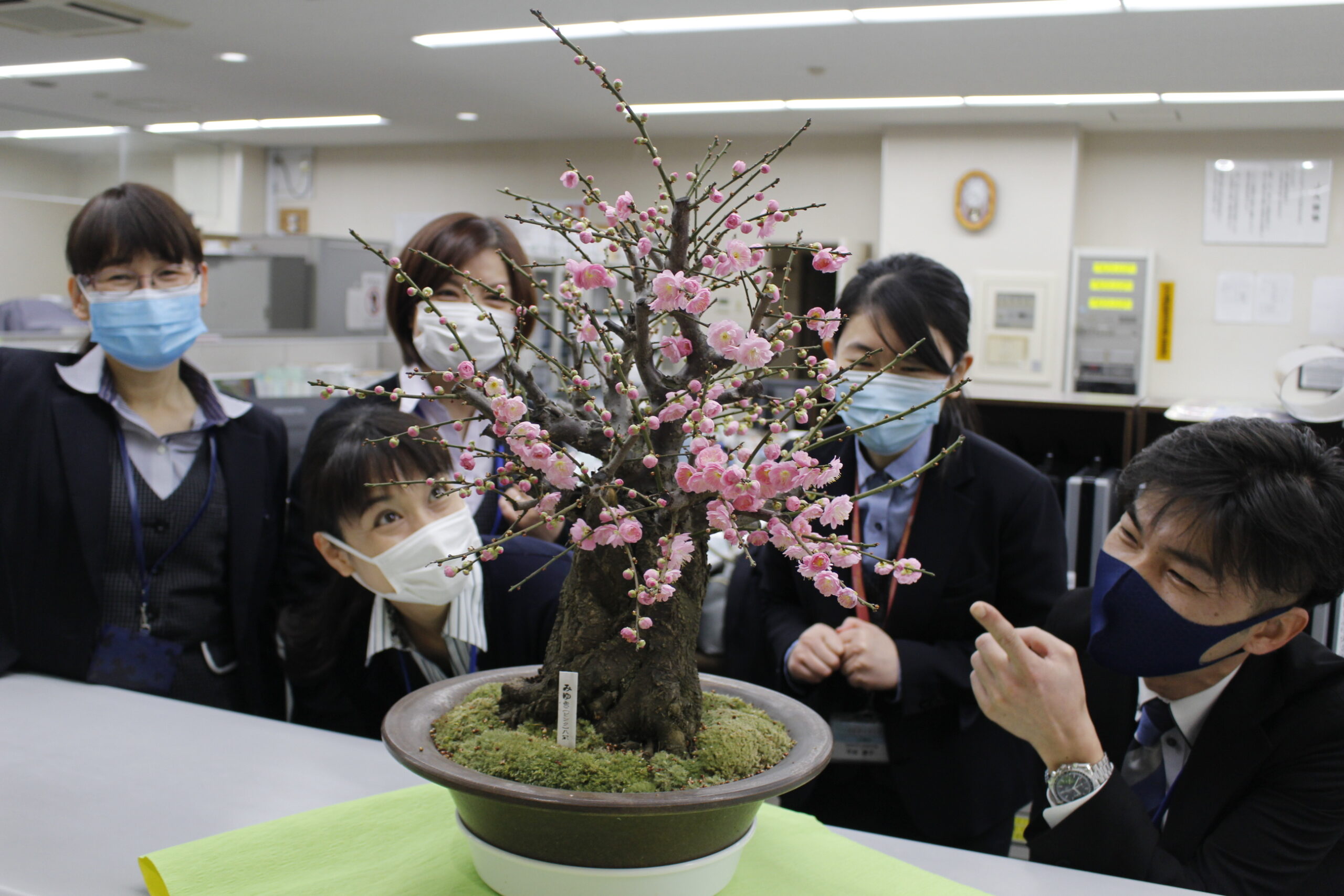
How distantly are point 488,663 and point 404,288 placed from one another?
29.9 inches

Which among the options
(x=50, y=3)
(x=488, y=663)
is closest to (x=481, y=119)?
(x=50, y=3)

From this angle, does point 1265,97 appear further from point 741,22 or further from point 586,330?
point 586,330

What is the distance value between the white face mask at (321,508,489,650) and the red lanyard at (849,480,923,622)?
1.91 ft

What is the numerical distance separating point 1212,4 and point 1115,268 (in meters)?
2.26

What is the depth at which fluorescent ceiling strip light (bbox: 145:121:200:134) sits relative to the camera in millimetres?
7621

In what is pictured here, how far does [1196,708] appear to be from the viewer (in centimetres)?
119

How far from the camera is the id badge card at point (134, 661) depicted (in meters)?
1.53

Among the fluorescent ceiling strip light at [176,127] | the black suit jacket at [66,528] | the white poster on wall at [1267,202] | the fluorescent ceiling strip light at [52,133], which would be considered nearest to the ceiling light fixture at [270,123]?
the fluorescent ceiling strip light at [176,127]

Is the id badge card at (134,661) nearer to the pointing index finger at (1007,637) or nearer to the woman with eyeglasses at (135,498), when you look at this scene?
the woman with eyeglasses at (135,498)

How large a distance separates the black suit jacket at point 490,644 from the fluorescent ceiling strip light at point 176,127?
7.37 metres

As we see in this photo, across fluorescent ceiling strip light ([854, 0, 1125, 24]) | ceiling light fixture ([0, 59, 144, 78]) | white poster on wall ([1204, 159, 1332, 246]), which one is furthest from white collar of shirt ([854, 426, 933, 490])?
ceiling light fixture ([0, 59, 144, 78])

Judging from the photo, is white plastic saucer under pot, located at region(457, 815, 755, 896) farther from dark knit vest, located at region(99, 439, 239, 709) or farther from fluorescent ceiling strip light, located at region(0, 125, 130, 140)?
fluorescent ceiling strip light, located at region(0, 125, 130, 140)

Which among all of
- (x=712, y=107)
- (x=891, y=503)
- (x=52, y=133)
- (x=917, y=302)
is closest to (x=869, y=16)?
(x=712, y=107)

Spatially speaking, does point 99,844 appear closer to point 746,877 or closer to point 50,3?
point 746,877
